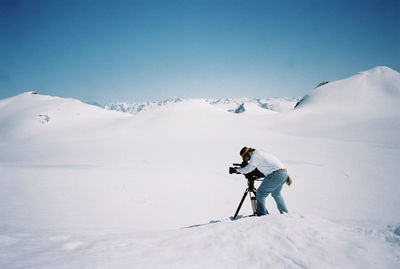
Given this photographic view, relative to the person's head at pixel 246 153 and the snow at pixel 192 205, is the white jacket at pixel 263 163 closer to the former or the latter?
the person's head at pixel 246 153

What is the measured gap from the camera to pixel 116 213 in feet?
21.3

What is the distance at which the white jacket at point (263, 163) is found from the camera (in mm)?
4725

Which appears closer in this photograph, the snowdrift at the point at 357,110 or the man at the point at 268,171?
the man at the point at 268,171

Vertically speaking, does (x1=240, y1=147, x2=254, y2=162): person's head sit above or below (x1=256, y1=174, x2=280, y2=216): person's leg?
above

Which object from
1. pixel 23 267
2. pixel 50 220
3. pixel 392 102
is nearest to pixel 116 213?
pixel 50 220

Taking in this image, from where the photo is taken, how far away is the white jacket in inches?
186

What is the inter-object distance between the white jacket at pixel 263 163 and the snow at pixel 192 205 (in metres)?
1.08

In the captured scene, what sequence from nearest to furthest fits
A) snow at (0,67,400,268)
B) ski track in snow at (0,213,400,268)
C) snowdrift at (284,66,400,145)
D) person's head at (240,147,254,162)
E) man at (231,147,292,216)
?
1. ski track in snow at (0,213,400,268)
2. snow at (0,67,400,268)
3. man at (231,147,292,216)
4. person's head at (240,147,254,162)
5. snowdrift at (284,66,400,145)

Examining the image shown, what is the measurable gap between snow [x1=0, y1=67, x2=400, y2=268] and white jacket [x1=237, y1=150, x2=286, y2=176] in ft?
3.56

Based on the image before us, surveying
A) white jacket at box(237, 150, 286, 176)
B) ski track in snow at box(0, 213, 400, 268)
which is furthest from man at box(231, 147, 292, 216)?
ski track in snow at box(0, 213, 400, 268)

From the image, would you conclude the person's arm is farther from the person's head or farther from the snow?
the snow

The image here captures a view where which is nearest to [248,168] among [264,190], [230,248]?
[264,190]

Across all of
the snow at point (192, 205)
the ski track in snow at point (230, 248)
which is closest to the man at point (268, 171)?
the snow at point (192, 205)

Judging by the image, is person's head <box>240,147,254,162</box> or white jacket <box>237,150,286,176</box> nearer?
white jacket <box>237,150,286,176</box>
